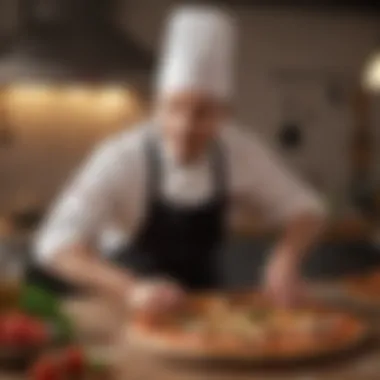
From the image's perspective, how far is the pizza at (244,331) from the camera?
85 cm

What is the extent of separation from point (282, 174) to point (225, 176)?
8 cm

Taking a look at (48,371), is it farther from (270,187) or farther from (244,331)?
(270,187)

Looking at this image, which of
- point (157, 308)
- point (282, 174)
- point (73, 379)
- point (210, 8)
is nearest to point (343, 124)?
point (210, 8)

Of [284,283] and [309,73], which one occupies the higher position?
[309,73]

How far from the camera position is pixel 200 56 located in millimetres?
1310

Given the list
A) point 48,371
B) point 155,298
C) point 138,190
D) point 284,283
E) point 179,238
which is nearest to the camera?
point 48,371

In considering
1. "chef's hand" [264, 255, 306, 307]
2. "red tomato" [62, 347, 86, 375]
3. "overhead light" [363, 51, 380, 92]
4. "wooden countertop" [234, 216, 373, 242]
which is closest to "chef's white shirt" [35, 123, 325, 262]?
"chef's hand" [264, 255, 306, 307]

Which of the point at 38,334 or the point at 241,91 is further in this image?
the point at 241,91

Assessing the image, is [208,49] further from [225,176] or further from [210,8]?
[210,8]

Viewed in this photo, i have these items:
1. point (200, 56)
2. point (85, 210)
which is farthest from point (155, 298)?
point (200, 56)

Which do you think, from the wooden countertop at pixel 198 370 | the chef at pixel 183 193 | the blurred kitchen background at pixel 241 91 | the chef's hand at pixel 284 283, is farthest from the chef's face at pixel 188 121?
the blurred kitchen background at pixel 241 91

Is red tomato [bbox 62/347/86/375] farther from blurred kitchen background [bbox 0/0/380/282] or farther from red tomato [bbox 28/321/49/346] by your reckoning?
blurred kitchen background [bbox 0/0/380/282]

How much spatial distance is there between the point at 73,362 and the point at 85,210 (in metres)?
0.40

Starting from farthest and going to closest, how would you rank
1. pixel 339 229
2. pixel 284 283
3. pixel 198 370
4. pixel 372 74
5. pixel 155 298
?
pixel 372 74 → pixel 339 229 → pixel 284 283 → pixel 155 298 → pixel 198 370
